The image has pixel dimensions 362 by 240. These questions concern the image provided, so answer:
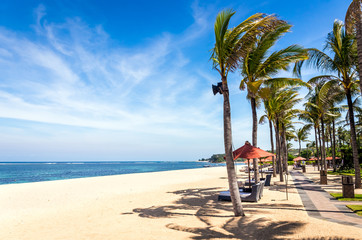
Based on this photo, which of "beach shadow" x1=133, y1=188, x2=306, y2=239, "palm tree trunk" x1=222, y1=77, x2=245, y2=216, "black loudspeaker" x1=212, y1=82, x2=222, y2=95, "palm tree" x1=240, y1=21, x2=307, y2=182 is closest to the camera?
"beach shadow" x1=133, y1=188, x2=306, y2=239

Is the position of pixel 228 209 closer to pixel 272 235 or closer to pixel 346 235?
pixel 272 235

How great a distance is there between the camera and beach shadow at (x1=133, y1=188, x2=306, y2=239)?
541 cm

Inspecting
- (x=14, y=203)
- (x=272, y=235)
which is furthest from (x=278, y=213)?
(x=14, y=203)

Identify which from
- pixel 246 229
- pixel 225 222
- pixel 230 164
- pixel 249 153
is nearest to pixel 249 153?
pixel 249 153

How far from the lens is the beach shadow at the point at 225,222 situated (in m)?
5.41

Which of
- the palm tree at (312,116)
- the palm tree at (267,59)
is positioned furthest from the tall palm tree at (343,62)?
the palm tree at (312,116)

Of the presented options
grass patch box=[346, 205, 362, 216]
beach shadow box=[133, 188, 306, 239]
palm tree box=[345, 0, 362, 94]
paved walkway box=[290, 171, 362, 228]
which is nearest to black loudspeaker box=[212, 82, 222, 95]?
palm tree box=[345, 0, 362, 94]

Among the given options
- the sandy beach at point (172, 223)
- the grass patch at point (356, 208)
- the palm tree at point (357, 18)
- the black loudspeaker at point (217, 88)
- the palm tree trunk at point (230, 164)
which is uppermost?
the palm tree at point (357, 18)

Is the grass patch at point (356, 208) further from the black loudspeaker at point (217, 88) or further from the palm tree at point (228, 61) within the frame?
the black loudspeaker at point (217, 88)

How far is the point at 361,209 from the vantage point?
7480 mm

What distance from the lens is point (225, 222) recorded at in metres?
6.43

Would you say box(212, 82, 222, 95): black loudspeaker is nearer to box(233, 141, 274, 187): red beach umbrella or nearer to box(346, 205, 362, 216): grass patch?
box(233, 141, 274, 187): red beach umbrella

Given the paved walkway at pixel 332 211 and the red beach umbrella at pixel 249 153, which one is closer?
the paved walkway at pixel 332 211

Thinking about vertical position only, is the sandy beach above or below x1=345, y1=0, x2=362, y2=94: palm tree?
below
